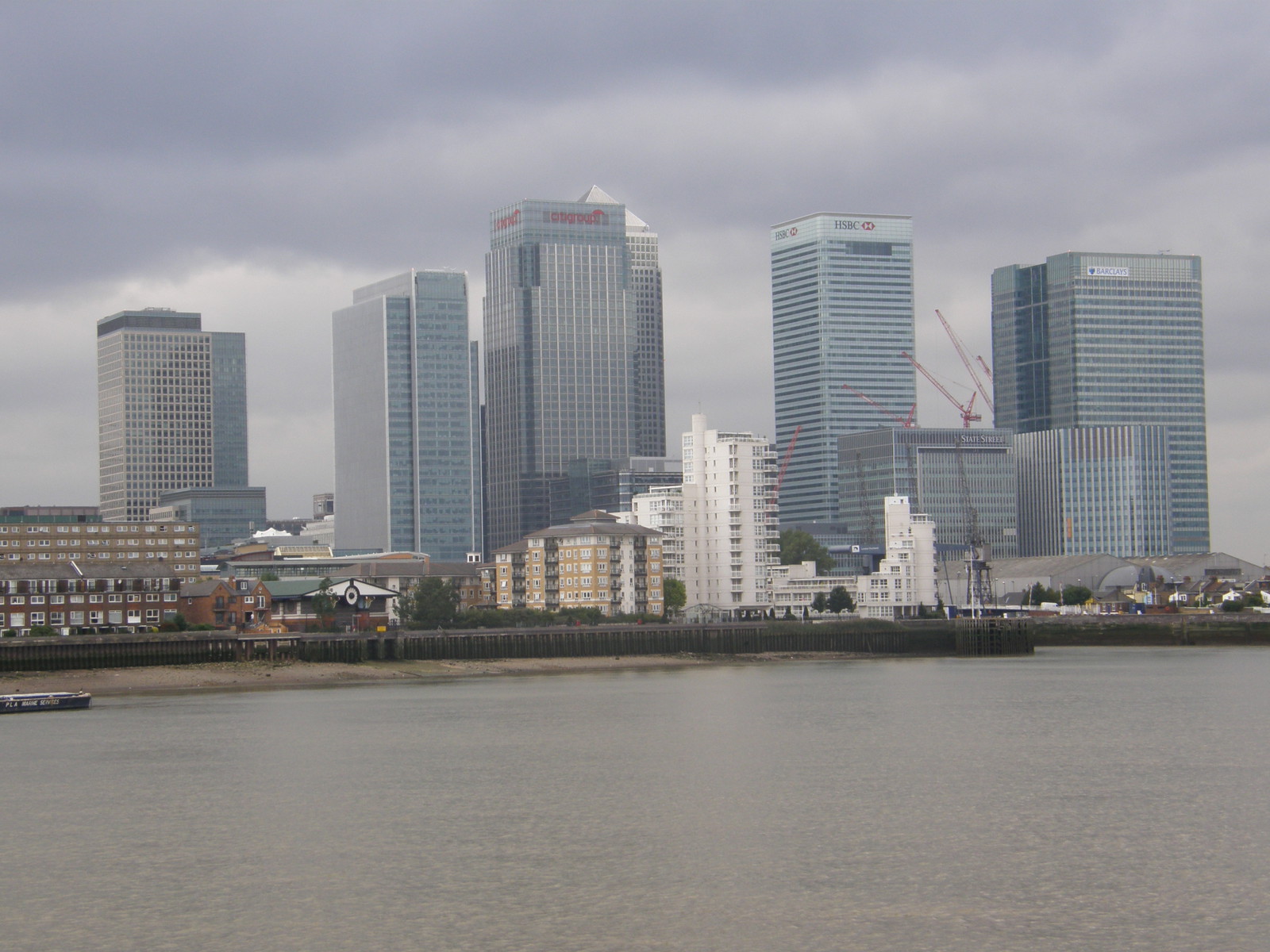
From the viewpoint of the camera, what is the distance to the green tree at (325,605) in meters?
194

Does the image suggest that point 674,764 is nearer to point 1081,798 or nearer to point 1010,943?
point 1081,798

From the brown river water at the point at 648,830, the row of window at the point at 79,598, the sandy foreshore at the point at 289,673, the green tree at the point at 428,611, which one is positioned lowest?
the sandy foreshore at the point at 289,673

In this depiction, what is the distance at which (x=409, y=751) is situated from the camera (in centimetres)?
8025

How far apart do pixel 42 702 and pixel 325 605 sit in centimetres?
7854

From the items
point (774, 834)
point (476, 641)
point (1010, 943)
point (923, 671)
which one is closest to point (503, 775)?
point (774, 834)

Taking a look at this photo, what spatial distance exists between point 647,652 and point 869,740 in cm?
10026

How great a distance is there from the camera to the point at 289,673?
14662cm

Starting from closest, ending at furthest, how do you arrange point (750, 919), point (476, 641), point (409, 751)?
point (750, 919), point (409, 751), point (476, 641)

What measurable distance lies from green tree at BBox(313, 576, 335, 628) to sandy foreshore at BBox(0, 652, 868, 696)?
33613 millimetres

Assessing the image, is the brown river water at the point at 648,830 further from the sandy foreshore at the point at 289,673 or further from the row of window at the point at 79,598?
the row of window at the point at 79,598

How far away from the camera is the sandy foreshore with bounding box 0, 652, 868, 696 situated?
133 metres

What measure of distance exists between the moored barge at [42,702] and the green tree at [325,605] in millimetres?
76088

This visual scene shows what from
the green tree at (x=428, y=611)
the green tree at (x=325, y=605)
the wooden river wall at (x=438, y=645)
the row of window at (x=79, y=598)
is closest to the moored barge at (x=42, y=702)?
the wooden river wall at (x=438, y=645)

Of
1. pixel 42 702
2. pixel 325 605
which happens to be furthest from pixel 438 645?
pixel 42 702
